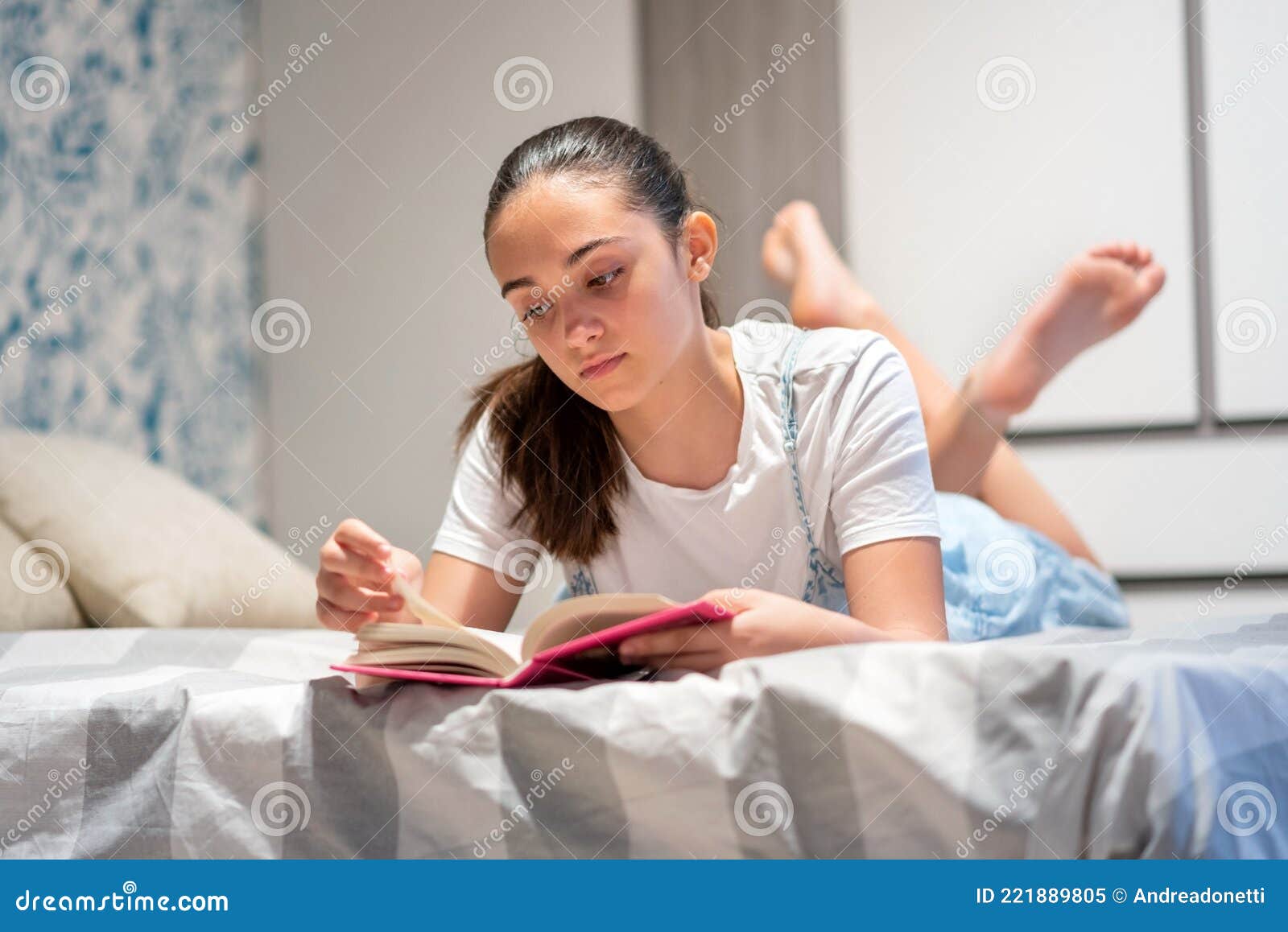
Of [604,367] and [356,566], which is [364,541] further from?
[604,367]

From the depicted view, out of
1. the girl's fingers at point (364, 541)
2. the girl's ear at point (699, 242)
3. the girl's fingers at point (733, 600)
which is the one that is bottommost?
the girl's fingers at point (733, 600)

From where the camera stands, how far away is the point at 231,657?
3.44 ft

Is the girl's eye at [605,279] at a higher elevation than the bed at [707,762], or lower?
higher

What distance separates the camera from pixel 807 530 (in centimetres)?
104

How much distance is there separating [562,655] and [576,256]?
0.36 m

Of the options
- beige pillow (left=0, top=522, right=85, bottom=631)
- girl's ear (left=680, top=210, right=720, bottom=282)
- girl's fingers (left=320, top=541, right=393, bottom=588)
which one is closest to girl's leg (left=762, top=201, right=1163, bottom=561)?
girl's ear (left=680, top=210, right=720, bottom=282)

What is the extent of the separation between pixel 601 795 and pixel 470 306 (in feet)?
5.54

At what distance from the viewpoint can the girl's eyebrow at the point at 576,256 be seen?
0.89 metres

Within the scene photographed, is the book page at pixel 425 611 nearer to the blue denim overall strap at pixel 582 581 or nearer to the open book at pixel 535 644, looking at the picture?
the open book at pixel 535 644

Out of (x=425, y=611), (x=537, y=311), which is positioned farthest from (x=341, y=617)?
(x=537, y=311)

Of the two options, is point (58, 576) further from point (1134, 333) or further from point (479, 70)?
point (1134, 333)

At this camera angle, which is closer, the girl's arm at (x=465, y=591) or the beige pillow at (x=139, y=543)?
the girl's arm at (x=465, y=591)

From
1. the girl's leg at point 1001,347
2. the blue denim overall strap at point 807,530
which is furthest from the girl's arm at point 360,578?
the girl's leg at point 1001,347

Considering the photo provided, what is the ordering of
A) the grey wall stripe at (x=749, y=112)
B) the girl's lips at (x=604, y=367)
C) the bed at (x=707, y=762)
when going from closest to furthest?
the bed at (x=707, y=762)
the girl's lips at (x=604, y=367)
the grey wall stripe at (x=749, y=112)
